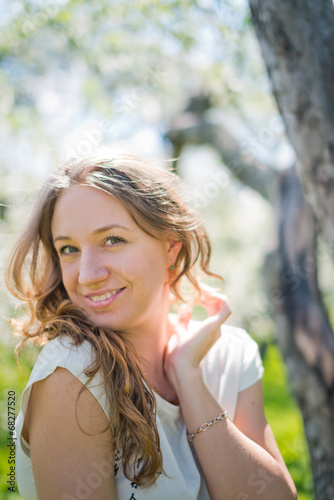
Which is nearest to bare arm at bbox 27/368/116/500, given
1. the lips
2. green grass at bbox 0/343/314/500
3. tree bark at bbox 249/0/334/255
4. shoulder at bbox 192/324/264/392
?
the lips

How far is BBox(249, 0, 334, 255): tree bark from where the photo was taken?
1.98 m

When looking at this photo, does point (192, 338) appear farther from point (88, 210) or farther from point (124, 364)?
point (88, 210)

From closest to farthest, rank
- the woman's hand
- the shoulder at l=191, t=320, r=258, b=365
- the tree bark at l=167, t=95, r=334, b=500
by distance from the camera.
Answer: the woman's hand, the shoulder at l=191, t=320, r=258, b=365, the tree bark at l=167, t=95, r=334, b=500

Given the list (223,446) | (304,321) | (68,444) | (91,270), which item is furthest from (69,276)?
(304,321)

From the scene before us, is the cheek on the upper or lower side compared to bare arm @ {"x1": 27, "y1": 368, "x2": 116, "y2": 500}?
upper

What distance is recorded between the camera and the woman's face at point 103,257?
1665 mm

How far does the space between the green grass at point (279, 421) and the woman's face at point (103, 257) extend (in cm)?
157

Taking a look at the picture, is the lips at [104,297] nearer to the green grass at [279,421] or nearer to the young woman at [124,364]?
the young woman at [124,364]

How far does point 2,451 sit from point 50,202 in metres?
3.20

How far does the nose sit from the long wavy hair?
19 cm

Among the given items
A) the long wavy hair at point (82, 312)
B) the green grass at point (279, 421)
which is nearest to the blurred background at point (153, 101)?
the green grass at point (279, 421)

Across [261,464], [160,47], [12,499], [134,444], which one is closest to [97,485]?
[134,444]

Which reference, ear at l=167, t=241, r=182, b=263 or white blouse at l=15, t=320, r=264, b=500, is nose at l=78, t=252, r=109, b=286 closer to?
white blouse at l=15, t=320, r=264, b=500

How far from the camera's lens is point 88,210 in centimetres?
167
